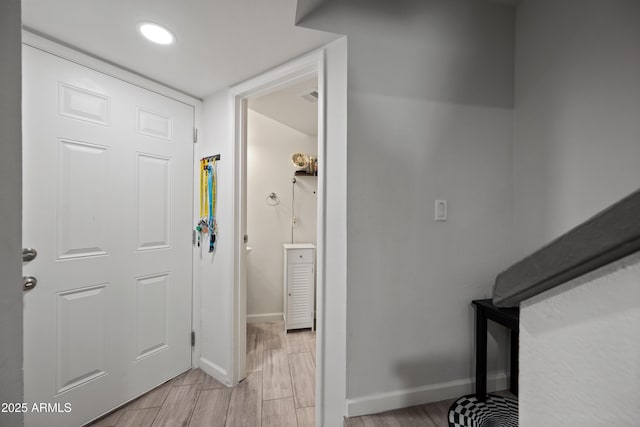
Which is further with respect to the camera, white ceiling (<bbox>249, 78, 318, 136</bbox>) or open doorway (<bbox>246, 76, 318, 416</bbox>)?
open doorway (<bbox>246, 76, 318, 416</bbox>)

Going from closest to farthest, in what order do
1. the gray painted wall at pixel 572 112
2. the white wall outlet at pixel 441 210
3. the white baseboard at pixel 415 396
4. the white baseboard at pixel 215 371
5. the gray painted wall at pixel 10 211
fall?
1. the gray painted wall at pixel 10 211
2. the gray painted wall at pixel 572 112
3. the white baseboard at pixel 415 396
4. the white wall outlet at pixel 441 210
5. the white baseboard at pixel 215 371

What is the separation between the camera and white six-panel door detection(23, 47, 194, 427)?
4.41 feet

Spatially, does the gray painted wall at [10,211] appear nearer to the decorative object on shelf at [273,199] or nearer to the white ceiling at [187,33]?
the white ceiling at [187,33]

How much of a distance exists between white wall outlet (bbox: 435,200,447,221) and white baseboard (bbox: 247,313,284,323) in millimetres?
2313

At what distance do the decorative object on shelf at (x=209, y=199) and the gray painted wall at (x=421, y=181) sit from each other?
112 cm

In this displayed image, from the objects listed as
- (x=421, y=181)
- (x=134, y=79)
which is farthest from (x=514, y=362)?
(x=134, y=79)

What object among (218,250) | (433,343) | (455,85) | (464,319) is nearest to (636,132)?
(455,85)

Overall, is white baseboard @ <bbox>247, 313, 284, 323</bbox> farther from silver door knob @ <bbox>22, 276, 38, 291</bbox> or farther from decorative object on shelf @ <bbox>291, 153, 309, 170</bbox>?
silver door knob @ <bbox>22, 276, 38, 291</bbox>

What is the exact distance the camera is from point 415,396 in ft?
4.81

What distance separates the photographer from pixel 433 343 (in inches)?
59.2

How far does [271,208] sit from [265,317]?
49.7 inches

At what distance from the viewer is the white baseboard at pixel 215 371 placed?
191 cm

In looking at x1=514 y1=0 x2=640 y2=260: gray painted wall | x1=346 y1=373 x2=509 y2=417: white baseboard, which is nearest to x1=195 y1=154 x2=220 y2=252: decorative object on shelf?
x1=346 y1=373 x2=509 y2=417: white baseboard

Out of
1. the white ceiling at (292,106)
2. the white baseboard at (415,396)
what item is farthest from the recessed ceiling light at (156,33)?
the white baseboard at (415,396)
